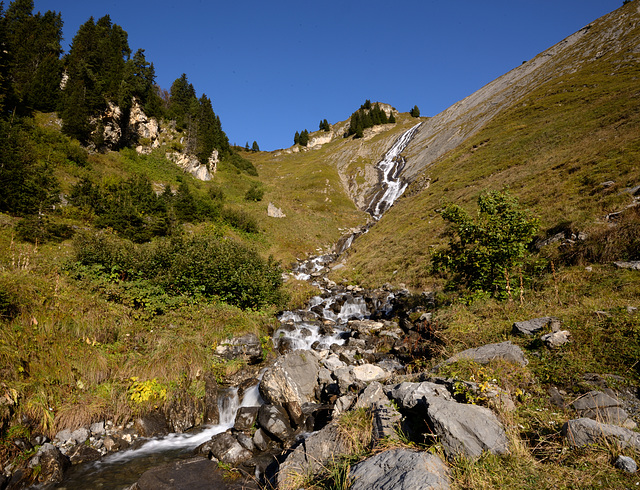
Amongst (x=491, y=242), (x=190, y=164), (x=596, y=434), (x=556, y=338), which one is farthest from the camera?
(x=190, y=164)

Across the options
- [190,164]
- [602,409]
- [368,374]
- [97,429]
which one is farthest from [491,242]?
[190,164]

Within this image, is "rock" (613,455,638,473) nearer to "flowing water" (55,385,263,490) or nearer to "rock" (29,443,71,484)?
"flowing water" (55,385,263,490)

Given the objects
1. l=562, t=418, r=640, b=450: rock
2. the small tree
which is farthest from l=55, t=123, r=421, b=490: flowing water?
l=562, t=418, r=640, b=450: rock

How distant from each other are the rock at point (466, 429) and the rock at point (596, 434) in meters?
0.81

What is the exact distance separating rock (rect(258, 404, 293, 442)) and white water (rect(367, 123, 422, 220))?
149ft

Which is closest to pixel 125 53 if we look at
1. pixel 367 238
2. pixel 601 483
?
pixel 367 238

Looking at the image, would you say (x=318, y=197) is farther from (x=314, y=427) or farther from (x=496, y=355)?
(x=496, y=355)

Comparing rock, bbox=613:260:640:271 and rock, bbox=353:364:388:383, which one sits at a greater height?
rock, bbox=613:260:640:271

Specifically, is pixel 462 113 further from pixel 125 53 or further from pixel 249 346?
pixel 249 346

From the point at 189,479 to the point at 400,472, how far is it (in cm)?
535

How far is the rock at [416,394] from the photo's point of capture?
5148mm

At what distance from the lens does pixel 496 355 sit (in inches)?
255

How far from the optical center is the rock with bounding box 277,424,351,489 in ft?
16.6

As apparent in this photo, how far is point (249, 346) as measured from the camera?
11484mm
